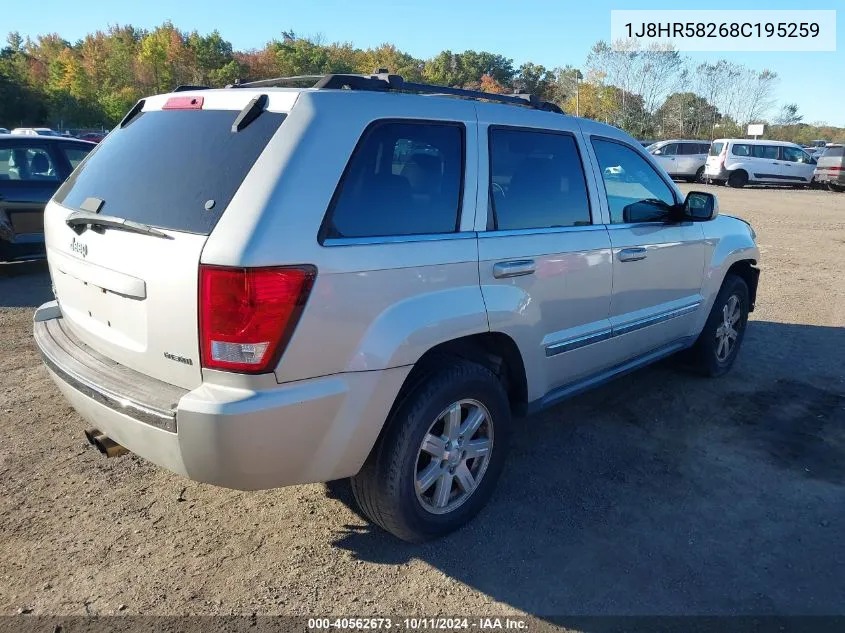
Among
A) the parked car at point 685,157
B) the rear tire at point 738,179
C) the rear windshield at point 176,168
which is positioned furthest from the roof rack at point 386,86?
the parked car at point 685,157

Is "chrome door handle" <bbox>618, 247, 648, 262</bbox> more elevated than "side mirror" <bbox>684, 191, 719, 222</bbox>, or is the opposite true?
"side mirror" <bbox>684, 191, 719, 222</bbox>

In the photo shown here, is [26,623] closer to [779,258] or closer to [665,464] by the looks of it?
[665,464]

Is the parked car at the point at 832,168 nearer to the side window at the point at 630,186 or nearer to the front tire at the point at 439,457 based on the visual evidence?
the side window at the point at 630,186

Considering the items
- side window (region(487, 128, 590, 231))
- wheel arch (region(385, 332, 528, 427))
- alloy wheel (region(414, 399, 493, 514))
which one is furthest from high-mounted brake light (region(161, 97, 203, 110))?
alloy wheel (region(414, 399, 493, 514))

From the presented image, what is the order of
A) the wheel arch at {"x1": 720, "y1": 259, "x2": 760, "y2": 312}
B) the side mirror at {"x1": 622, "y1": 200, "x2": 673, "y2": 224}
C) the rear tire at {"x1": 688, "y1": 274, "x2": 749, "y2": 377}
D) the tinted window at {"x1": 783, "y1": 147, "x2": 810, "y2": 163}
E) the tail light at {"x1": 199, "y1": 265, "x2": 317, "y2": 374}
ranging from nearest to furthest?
the tail light at {"x1": 199, "y1": 265, "x2": 317, "y2": 374} < the side mirror at {"x1": 622, "y1": 200, "x2": 673, "y2": 224} < the rear tire at {"x1": 688, "y1": 274, "x2": 749, "y2": 377} < the wheel arch at {"x1": 720, "y1": 259, "x2": 760, "y2": 312} < the tinted window at {"x1": 783, "y1": 147, "x2": 810, "y2": 163}

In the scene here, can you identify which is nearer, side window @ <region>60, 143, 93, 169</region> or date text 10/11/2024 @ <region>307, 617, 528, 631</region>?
date text 10/11/2024 @ <region>307, 617, 528, 631</region>

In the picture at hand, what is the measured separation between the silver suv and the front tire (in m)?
0.01

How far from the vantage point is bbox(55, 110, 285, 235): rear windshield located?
2.40 metres

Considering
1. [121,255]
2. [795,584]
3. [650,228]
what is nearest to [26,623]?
[121,255]

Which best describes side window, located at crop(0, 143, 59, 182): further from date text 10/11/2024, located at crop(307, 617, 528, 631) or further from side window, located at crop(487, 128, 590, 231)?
date text 10/11/2024, located at crop(307, 617, 528, 631)

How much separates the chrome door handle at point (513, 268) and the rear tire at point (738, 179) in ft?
86.1

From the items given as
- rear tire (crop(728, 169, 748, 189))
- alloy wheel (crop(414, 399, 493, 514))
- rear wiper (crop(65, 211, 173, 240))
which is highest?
rear wiper (crop(65, 211, 173, 240))

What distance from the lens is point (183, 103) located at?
285cm

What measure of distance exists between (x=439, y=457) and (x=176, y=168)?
5.41 ft
